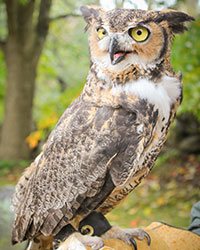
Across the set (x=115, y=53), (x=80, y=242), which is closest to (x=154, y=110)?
(x=115, y=53)

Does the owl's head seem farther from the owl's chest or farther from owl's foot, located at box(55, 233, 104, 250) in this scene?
owl's foot, located at box(55, 233, 104, 250)

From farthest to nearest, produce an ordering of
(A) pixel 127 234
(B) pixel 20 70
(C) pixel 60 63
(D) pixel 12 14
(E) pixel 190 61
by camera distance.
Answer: (C) pixel 60 63, (B) pixel 20 70, (D) pixel 12 14, (E) pixel 190 61, (A) pixel 127 234

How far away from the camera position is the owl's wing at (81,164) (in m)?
1.39

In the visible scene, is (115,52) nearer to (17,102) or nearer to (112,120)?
(112,120)

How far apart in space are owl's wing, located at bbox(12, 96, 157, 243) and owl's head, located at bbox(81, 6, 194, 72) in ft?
0.73

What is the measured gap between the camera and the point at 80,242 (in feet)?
5.05

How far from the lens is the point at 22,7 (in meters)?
6.65

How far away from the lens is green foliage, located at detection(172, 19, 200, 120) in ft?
9.84

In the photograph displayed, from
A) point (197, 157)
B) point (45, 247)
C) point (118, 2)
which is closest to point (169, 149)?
point (197, 157)

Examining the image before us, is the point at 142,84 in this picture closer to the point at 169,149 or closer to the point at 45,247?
the point at 45,247

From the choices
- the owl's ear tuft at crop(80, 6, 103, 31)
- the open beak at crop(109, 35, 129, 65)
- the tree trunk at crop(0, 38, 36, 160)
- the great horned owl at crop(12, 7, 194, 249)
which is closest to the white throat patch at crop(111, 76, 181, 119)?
the great horned owl at crop(12, 7, 194, 249)

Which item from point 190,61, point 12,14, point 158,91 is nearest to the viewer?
point 158,91

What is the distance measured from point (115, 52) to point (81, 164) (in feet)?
1.83

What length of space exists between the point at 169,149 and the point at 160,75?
5940mm
